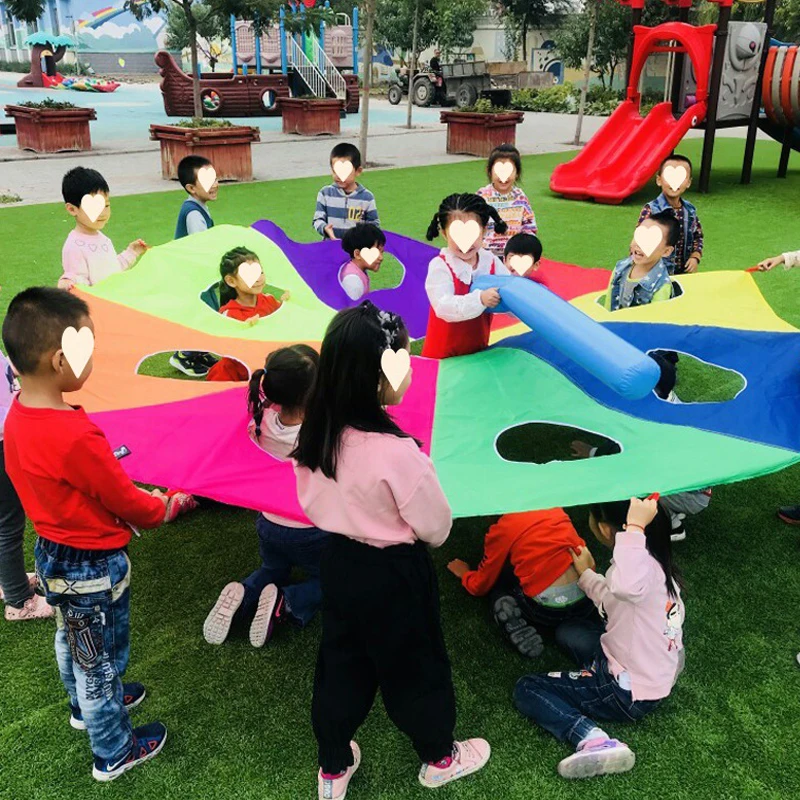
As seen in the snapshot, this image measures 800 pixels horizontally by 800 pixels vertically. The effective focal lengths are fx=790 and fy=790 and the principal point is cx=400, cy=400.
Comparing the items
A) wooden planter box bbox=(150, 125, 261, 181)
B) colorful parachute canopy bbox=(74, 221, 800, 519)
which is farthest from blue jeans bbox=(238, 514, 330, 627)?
wooden planter box bbox=(150, 125, 261, 181)

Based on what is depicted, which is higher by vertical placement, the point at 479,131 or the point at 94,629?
the point at 479,131

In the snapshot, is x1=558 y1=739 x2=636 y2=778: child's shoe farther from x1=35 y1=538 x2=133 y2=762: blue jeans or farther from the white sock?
x1=35 y1=538 x2=133 y2=762: blue jeans

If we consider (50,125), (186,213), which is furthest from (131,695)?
(50,125)

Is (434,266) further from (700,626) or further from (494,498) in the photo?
(700,626)

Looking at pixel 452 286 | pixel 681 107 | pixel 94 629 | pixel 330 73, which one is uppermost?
pixel 330 73

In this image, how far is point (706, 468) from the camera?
2.46 meters

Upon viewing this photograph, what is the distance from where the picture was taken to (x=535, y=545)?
2666 millimetres

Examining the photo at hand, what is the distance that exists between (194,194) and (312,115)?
13.0 meters

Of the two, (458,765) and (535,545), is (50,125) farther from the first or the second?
(458,765)

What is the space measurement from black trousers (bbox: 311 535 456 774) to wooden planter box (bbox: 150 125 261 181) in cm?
1012

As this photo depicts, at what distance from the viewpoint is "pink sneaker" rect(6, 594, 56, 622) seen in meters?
2.83

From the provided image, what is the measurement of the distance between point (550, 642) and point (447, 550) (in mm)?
664

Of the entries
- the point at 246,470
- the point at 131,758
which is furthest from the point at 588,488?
the point at 131,758

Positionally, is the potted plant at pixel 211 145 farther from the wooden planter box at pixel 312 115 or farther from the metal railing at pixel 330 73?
the metal railing at pixel 330 73
